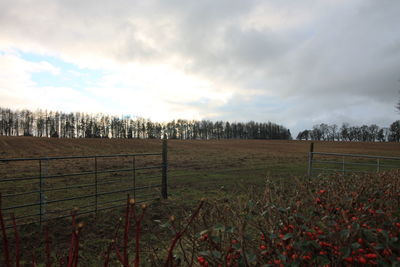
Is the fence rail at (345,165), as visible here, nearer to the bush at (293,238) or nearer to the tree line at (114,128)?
the bush at (293,238)

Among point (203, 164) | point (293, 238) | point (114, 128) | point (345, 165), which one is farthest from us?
point (114, 128)

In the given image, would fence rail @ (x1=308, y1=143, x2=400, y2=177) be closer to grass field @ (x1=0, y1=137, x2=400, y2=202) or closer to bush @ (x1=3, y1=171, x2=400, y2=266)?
grass field @ (x1=0, y1=137, x2=400, y2=202)

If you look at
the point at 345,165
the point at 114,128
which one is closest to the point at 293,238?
the point at 345,165

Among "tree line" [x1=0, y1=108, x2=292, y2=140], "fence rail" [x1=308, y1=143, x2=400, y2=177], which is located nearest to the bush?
"fence rail" [x1=308, y1=143, x2=400, y2=177]

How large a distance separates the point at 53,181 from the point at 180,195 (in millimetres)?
6454

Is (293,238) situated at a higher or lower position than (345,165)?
higher

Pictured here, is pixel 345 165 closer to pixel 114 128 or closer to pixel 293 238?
pixel 293 238

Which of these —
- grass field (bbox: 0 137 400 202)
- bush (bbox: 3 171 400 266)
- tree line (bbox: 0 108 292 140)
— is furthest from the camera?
tree line (bbox: 0 108 292 140)

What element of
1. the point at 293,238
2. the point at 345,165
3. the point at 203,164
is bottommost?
the point at 345,165

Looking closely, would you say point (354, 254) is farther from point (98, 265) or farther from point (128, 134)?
point (128, 134)

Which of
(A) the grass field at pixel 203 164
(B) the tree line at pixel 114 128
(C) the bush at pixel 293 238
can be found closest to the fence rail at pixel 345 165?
(A) the grass field at pixel 203 164

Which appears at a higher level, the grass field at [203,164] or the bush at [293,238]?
the bush at [293,238]

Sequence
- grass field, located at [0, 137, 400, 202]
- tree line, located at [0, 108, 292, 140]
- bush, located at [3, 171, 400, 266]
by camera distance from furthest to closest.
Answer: tree line, located at [0, 108, 292, 140]
grass field, located at [0, 137, 400, 202]
bush, located at [3, 171, 400, 266]

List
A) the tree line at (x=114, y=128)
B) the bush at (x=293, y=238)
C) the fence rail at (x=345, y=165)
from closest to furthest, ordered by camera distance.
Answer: the bush at (x=293, y=238) → the fence rail at (x=345, y=165) → the tree line at (x=114, y=128)
